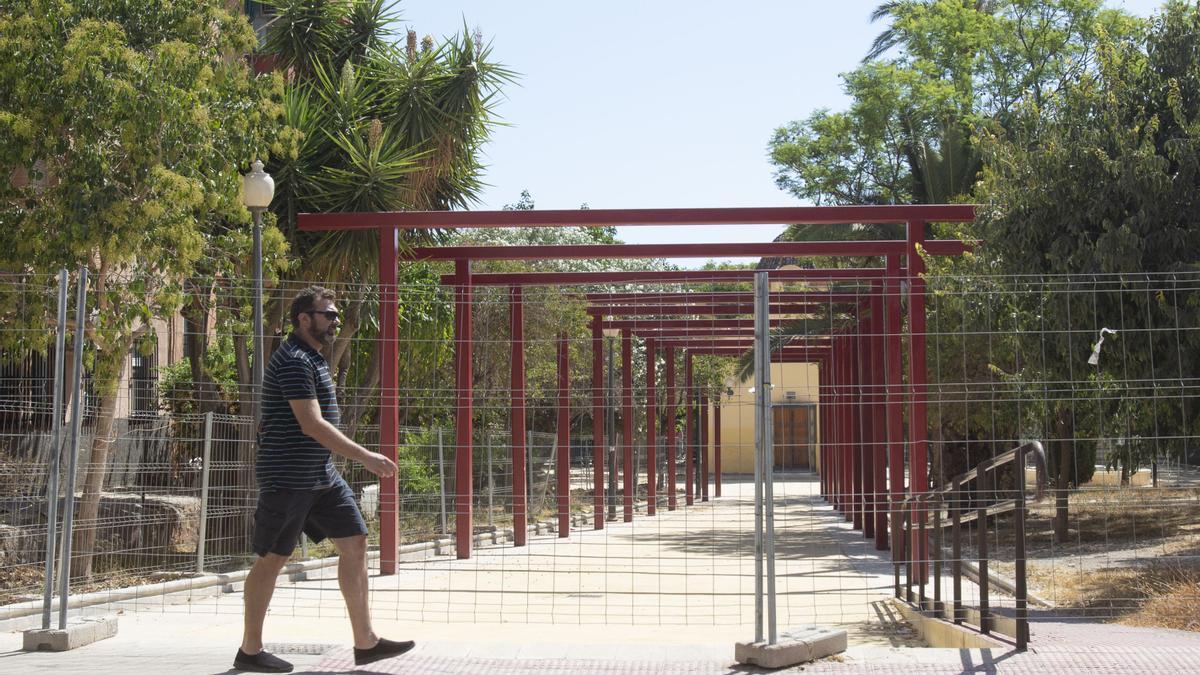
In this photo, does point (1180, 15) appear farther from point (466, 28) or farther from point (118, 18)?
point (118, 18)

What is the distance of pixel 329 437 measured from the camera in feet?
18.1

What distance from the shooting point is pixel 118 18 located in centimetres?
1130

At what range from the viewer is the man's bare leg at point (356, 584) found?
5680 mm

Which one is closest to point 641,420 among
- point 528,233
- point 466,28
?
point 528,233

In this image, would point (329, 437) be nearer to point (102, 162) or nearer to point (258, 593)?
point (258, 593)

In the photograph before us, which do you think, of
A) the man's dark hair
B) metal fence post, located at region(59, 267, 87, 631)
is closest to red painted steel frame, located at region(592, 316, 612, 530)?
metal fence post, located at region(59, 267, 87, 631)

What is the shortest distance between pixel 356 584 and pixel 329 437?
696 millimetres

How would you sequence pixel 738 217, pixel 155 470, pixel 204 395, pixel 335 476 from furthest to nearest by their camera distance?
pixel 204 395
pixel 155 470
pixel 738 217
pixel 335 476

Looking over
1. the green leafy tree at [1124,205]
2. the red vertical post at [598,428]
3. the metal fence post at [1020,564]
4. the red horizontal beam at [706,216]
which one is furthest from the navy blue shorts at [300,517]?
the red vertical post at [598,428]

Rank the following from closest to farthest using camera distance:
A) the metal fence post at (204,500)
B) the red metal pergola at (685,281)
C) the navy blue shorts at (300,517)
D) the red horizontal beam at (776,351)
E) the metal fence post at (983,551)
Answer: the navy blue shorts at (300,517) → the metal fence post at (983,551) → the red metal pergola at (685,281) → the metal fence post at (204,500) → the red horizontal beam at (776,351)

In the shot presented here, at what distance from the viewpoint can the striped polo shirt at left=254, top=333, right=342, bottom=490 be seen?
18.5 ft

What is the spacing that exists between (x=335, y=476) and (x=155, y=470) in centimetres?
634

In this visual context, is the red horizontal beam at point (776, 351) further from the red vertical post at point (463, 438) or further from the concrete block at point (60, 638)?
the concrete block at point (60, 638)

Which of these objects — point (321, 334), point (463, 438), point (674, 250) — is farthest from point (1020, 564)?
point (674, 250)
